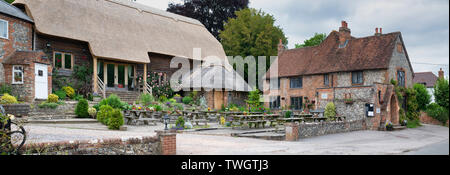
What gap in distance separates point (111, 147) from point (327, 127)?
1333 centimetres

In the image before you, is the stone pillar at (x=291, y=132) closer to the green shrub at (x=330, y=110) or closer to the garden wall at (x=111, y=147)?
the garden wall at (x=111, y=147)

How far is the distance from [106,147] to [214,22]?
40464mm

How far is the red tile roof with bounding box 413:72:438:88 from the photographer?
184 ft

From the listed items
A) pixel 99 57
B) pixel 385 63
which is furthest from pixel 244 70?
pixel 99 57

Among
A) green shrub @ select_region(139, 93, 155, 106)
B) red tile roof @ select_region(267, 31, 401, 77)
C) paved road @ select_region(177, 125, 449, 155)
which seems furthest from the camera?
red tile roof @ select_region(267, 31, 401, 77)

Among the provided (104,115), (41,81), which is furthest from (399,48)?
(41,81)

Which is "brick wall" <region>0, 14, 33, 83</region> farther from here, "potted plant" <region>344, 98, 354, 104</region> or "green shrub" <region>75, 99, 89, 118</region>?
"potted plant" <region>344, 98, 354, 104</region>

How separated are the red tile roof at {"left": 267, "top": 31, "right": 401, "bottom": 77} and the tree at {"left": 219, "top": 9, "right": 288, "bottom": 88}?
7.98 feet

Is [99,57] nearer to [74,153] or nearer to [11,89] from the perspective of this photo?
[11,89]

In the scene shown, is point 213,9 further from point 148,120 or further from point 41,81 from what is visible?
point 148,120

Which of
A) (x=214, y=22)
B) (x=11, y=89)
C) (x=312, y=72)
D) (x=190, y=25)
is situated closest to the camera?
(x=11, y=89)

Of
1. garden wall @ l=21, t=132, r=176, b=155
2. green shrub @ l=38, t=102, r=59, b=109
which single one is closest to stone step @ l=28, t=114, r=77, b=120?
green shrub @ l=38, t=102, r=59, b=109

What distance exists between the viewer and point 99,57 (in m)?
25.9
